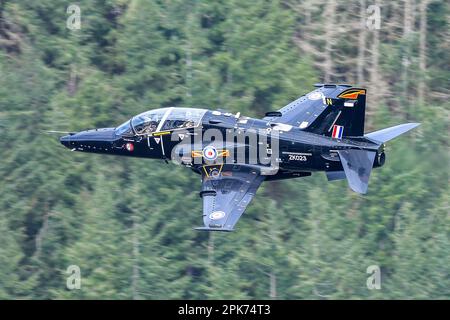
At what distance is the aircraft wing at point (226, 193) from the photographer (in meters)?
43.5

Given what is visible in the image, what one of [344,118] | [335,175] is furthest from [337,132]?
[335,175]

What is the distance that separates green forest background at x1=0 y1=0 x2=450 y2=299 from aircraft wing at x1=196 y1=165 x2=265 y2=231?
11.2 meters

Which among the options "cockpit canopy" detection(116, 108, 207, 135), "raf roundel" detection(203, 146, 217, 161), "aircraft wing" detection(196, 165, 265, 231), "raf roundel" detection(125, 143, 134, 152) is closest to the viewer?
"aircraft wing" detection(196, 165, 265, 231)

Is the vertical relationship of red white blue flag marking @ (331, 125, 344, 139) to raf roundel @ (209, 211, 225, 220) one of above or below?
above

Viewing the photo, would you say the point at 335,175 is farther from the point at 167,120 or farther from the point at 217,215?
the point at 167,120

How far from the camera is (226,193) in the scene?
45.0 meters

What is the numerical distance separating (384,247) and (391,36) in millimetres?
11922

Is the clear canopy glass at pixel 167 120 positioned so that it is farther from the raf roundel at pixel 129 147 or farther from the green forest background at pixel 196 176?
the green forest background at pixel 196 176

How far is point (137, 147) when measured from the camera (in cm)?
4688

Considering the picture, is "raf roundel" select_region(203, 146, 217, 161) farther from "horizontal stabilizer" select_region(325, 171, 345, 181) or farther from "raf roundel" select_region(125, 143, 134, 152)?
"horizontal stabilizer" select_region(325, 171, 345, 181)

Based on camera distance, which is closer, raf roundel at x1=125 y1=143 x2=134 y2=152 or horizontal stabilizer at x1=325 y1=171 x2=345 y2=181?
horizontal stabilizer at x1=325 y1=171 x2=345 y2=181

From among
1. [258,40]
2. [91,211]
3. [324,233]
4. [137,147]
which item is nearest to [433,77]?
[258,40]

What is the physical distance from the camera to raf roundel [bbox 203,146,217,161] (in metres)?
46.0

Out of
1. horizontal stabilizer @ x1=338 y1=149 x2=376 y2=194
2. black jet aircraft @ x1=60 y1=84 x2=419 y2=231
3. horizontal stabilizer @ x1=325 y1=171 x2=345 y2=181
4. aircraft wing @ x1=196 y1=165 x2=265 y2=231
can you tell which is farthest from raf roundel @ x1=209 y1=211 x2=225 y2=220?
horizontal stabilizer @ x1=325 y1=171 x2=345 y2=181
